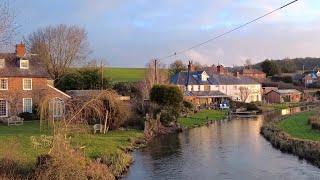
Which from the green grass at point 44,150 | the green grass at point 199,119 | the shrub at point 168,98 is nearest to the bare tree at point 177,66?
the green grass at point 199,119

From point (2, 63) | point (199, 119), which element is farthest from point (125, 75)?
point (2, 63)

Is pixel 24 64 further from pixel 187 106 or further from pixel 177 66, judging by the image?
pixel 177 66

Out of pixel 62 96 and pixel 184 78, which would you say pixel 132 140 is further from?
pixel 184 78

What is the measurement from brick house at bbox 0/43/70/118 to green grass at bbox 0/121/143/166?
6.62 m

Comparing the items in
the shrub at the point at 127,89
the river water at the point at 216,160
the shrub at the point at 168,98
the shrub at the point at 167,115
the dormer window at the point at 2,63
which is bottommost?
the river water at the point at 216,160

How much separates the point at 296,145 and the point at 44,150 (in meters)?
17.8

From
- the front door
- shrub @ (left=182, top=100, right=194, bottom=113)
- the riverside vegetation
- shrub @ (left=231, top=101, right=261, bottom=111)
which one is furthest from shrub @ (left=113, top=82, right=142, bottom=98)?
the riverside vegetation

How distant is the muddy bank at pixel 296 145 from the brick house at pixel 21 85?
22.5 m

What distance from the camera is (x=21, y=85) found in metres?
52.2

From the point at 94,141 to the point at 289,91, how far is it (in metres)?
84.0

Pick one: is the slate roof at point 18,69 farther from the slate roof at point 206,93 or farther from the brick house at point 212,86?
the slate roof at point 206,93

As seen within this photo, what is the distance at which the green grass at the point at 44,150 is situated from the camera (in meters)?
26.8

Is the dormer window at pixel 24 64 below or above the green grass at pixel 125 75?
below

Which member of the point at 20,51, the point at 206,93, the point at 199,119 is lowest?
the point at 199,119
